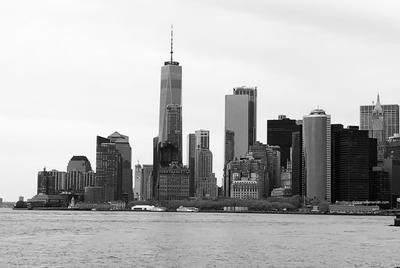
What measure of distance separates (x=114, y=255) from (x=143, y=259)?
7.32m

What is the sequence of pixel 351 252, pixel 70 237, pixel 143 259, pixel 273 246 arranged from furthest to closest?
1. pixel 70 237
2. pixel 273 246
3. pixel 351 252
4. pixel 143 259

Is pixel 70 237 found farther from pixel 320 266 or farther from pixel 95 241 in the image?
pixel 320 266

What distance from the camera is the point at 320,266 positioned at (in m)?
93.2

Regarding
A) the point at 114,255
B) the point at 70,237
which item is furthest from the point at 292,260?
the point at 70,237

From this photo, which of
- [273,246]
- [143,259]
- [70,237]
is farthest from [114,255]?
[70,237]

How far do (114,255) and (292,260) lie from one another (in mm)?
22951

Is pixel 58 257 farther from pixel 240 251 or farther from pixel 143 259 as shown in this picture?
pixel 240 251

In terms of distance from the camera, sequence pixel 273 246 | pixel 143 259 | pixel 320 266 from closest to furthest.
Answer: pixel 320 266, pixel 143 259, pixel 273 246

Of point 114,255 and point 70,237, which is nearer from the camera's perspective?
point 114,255

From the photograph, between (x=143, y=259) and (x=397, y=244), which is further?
(x=397, y=244)

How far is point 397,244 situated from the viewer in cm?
13362

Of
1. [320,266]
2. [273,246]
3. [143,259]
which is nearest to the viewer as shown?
[320,266]

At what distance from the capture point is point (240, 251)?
116125 mm

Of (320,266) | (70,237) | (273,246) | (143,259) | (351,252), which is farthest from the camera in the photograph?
(70,237)
